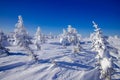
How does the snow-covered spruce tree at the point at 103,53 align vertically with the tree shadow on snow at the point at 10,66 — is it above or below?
above

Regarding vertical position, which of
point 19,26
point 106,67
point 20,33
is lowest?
point 106,67

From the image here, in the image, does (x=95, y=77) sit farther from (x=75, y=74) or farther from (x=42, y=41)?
(x=42, y=41)

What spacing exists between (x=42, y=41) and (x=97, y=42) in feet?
289

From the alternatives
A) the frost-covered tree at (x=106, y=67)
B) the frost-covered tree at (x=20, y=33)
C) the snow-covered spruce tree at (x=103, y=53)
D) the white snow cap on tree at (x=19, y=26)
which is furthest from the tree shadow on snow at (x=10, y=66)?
the frost-covered tree at (x=106, y=67)

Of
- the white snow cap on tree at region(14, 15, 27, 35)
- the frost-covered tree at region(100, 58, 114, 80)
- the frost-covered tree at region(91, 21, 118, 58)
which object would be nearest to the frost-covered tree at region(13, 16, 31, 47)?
the white snow cap on tree at region(14, 15, 27, 35)

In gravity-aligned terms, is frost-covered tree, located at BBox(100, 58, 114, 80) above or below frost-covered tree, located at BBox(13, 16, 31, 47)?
below

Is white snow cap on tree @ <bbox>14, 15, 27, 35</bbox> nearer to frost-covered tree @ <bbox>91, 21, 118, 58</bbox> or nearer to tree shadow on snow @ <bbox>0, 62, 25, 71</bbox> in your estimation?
tree shadow on snow @ <bbox>0, 62, 25, 71</bbox>

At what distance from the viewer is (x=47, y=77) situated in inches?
1291

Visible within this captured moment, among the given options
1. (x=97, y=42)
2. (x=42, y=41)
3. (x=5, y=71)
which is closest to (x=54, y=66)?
(x=5, y=71)

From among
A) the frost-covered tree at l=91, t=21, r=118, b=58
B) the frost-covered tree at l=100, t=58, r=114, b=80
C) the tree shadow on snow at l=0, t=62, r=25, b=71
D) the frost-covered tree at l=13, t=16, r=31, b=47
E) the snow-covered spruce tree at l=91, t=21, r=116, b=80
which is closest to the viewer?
the frost-covered tree at l=100, t=58, r=114, b=80

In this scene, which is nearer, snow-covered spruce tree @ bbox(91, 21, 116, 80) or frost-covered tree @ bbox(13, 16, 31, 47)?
snow-covered spruce tree @ bbox(91, 21, 116, 80)

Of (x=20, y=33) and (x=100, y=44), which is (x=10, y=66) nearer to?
(x=20, y=33)

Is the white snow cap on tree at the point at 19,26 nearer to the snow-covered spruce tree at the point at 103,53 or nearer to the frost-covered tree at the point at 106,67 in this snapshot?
the snow-covered spruce tree at the point at 103,53

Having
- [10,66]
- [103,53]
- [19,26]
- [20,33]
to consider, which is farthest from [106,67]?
[19,26]
